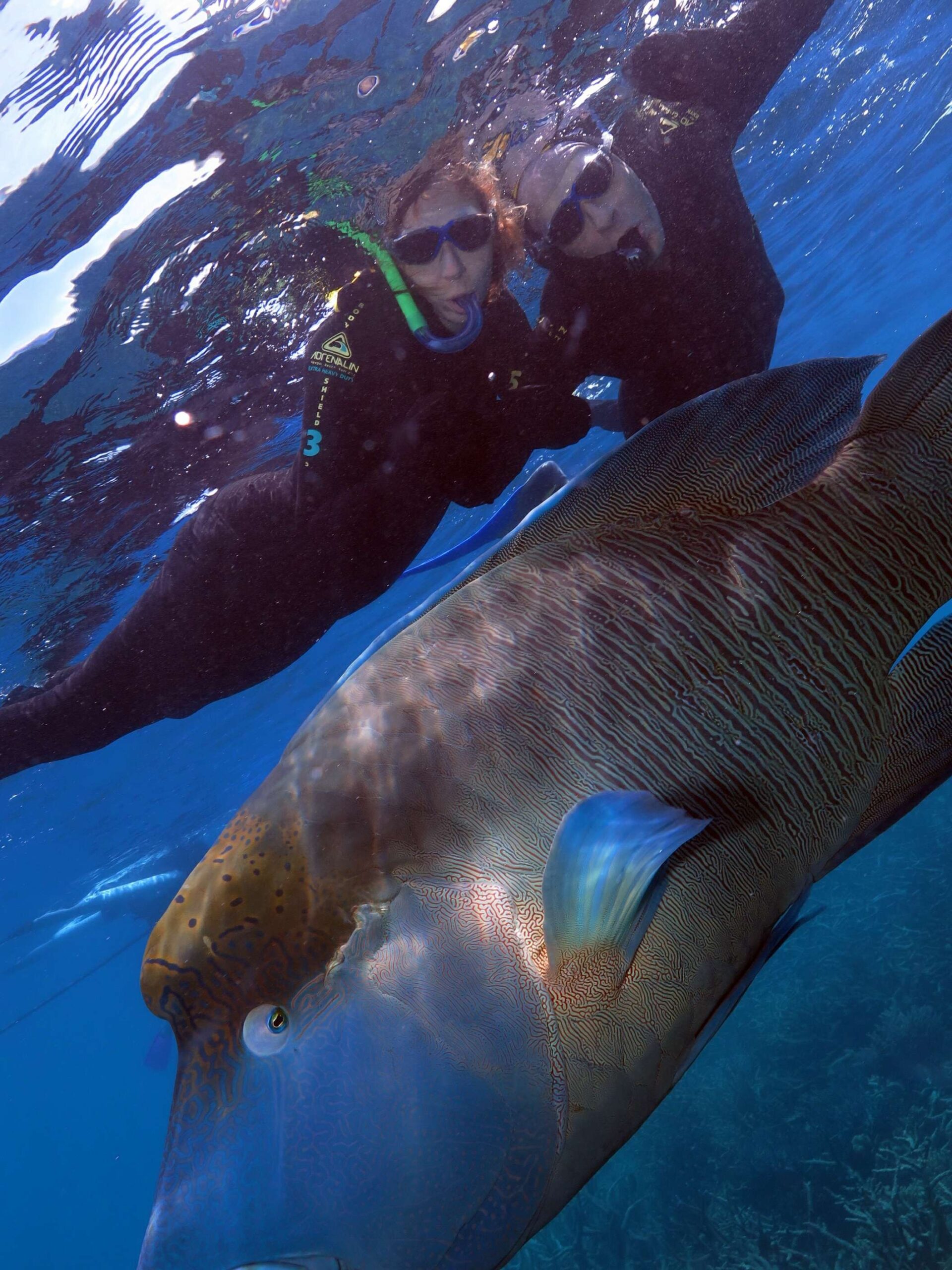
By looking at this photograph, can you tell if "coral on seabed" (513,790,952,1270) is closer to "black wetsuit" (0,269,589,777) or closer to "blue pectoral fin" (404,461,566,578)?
"black wetsuit" (0,269,589,777)

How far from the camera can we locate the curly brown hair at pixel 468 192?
15.3 feet

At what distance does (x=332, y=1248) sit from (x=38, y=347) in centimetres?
698

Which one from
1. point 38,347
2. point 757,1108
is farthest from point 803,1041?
point 38,347

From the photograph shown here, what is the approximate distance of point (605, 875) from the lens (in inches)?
37.2

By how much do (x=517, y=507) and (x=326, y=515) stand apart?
3.46 meters

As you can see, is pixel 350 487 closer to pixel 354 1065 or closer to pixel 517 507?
pixel 517 507

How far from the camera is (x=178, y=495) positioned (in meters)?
8.89

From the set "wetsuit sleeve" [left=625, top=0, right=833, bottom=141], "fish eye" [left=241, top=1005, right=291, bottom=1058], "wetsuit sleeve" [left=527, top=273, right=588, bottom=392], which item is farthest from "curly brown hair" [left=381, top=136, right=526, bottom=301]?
"fish eye" [left=241, top=1005, right=291, bottom=1058]

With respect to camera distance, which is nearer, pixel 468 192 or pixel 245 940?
pixel 245 940

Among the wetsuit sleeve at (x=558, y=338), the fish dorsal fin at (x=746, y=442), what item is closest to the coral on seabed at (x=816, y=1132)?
the wetsuit sleeve at (x=558, y=338)

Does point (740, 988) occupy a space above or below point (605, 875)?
below

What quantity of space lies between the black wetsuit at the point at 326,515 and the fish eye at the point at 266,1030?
11.9 ft

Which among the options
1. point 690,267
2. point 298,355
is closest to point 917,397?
point 690,267

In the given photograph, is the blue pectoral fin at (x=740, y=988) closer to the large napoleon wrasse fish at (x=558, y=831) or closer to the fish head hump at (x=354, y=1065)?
the large napoleon wrasse fish at (x=558, y=831)
